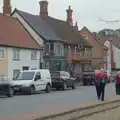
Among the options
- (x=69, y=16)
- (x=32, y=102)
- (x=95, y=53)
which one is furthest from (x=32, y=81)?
(x=95, y=53)

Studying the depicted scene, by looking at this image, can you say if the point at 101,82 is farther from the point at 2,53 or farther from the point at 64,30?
the point at 64,30

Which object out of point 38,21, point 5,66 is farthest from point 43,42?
point 5,66

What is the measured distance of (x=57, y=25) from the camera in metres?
65.6

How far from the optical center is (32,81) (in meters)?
33.2

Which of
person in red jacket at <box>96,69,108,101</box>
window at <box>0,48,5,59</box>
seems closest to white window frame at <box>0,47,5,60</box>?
window at <box>0,48,5,59</box>

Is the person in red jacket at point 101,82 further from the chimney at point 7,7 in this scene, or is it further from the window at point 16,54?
the chimney at point 7,7

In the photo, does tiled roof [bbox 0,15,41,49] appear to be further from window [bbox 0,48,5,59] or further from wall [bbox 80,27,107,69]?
wall [bbox 80,27,107,69]

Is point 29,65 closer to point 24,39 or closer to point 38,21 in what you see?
point 24,39

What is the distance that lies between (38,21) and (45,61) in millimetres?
7511

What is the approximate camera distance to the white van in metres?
32.8

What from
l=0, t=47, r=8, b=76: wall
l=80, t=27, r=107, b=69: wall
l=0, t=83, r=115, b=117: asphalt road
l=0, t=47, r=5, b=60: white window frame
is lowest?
l=0, t=83, r=115, b=117: asphalt road

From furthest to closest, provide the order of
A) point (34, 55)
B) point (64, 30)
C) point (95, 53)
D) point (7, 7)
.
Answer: point (95, 53) < point (64, 30) < point (7, 7) < point (34, 55)

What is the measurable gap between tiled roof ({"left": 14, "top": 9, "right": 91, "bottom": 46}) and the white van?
774 inches

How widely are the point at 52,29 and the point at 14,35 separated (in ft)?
43.7
